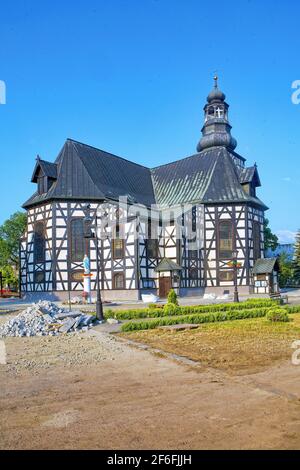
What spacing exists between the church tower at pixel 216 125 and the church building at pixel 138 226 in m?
3.34

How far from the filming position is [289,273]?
186 feet

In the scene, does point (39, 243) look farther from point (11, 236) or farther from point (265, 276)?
point (11, 236)

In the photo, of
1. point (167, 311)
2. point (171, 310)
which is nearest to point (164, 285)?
point (171, 310)

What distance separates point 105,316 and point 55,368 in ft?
34.4

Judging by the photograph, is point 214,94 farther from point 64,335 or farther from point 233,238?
point 64,335

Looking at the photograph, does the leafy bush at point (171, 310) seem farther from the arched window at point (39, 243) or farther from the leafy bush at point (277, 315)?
the arched window at point (39, 243)

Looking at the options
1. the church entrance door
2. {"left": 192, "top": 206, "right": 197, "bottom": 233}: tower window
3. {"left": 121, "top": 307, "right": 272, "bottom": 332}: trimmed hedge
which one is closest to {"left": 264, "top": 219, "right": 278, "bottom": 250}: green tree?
{"left": 192, "top": 206, "right": 197, "bottom": 233}: tower window

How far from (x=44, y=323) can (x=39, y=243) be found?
23.3m

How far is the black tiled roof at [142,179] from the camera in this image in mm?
39375

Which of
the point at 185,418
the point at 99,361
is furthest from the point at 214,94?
the point at 185,418

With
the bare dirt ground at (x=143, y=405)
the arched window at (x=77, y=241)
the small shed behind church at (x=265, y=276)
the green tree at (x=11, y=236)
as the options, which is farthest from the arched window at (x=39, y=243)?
the bare dirt ground at (x=143, y=405)

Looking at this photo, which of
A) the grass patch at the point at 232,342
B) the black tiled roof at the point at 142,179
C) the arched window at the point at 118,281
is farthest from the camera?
the black tiled roof at the point at 142,179

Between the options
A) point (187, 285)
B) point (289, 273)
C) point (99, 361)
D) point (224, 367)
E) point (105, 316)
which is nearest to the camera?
point (224, 367)

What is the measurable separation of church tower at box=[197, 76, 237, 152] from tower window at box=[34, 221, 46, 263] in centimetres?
2432
